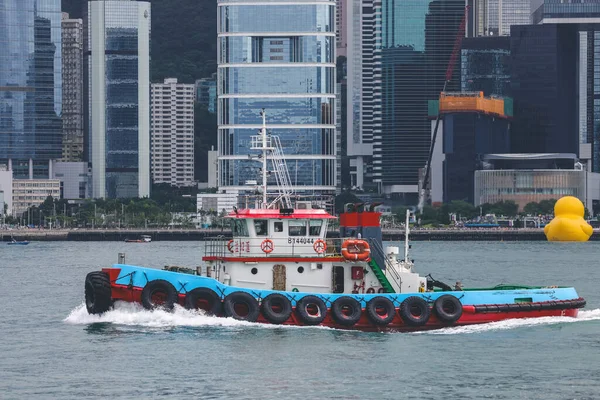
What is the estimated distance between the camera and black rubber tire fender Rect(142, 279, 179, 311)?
47.4 metres

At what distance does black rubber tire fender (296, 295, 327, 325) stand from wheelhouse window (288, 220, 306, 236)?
2474 mm

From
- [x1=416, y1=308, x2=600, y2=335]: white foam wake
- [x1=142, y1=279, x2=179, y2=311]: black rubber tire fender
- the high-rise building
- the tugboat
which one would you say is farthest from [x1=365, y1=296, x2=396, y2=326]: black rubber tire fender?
the high-rise building

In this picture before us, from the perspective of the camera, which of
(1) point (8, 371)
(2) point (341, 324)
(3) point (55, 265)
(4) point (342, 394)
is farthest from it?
(3) point (55, 265)

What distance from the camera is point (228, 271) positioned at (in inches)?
1898

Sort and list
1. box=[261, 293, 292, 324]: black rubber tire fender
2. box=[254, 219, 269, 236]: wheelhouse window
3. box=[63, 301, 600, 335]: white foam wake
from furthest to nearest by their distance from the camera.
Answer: box=[254, 219, 269, 236]: wheelhouse window, box=[63, 301, 600, 335]: white foam wake, box=[261, 293, 292, 324]: black rubber tire fender

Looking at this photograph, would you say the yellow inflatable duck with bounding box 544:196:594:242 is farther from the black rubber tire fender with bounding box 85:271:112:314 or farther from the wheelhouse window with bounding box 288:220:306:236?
the black rubber tire fender with bounding box 85:271:112:314

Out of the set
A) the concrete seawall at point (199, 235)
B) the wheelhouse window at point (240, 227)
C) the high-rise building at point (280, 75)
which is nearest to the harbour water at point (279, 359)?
the wheelhouse window at point (240, 227)

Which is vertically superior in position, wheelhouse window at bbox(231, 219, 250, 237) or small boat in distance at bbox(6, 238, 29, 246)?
wheelhouse window at bbox(231, 219, 250, 237)

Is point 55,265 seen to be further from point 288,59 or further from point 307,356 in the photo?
point 288,59

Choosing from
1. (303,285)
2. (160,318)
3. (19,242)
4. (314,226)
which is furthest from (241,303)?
(19,242)

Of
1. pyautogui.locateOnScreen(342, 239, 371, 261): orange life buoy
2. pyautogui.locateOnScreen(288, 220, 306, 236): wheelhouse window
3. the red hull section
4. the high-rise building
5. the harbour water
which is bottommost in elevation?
the harbour water

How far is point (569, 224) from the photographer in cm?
14900

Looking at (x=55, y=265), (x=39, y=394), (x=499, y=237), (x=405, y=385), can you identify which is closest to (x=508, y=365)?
(x=405, y=385)

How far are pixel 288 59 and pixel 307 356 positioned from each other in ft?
497
